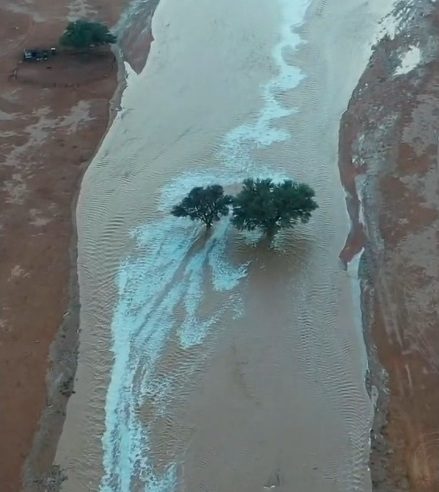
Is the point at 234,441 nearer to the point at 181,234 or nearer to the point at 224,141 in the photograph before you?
the point at 181,234

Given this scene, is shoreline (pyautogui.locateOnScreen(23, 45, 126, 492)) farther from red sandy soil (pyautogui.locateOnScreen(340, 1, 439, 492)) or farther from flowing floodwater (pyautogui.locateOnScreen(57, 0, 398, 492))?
red sandy soil (pyautogui.locateOnScreen(340, 1, 439, 492))

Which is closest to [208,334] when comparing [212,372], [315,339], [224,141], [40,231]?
[212,372]

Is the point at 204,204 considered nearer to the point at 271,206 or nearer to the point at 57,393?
the point at 271,206

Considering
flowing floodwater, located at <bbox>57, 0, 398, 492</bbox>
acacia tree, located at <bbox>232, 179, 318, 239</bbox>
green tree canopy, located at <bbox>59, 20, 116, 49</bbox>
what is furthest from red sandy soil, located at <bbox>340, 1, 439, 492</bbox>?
green tree canopy, located at <bbox>59, 20, 116, 49</bbox>

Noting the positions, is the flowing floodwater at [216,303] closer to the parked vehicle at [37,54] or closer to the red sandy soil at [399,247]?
the red sandy soil at [399,247]

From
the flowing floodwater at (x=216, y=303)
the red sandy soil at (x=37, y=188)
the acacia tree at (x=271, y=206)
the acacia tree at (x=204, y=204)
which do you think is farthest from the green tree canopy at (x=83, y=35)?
the acacia tree at (x=271, y=206)
